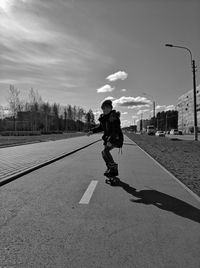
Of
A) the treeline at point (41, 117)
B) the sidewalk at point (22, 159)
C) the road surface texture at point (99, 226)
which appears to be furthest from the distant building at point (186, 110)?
the road surface texture at point (99, 226)

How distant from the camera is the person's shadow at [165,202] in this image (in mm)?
4426

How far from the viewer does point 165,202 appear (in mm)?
5102

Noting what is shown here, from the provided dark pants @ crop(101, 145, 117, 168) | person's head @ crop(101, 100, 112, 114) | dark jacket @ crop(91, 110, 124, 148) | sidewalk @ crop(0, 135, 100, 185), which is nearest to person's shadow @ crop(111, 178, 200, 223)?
dark pants @ crop(101, 145, 117, 168)

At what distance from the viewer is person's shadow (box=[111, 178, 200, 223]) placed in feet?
14.5

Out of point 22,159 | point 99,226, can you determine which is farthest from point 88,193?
point 22,159

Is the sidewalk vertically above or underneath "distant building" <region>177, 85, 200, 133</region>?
underneath

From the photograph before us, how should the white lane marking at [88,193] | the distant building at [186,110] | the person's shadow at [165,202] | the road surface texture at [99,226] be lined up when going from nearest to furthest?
the road surface texture at [99,226] → the person's shadow at [165,202] → the white lane marking at [88,193] → the distant building at [186,110]

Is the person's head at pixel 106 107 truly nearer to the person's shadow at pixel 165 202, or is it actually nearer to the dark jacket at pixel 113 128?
the dark jacket at pixel 113 128

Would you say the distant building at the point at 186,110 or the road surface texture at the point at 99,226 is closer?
the road surface texture at the point at 99,226

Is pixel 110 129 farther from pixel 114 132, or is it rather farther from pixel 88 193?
pixel 88 193

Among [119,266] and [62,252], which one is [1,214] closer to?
[62,252]

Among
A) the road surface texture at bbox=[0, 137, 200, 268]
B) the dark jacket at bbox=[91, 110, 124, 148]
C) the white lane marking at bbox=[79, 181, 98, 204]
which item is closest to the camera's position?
the road surface texture at bbox=[0, 137, 200, 268]

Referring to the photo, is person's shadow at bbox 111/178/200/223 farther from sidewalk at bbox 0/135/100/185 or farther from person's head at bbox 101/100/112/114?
sidewalk at bbox 0/135/100/185

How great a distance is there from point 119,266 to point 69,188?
3.65 metres
